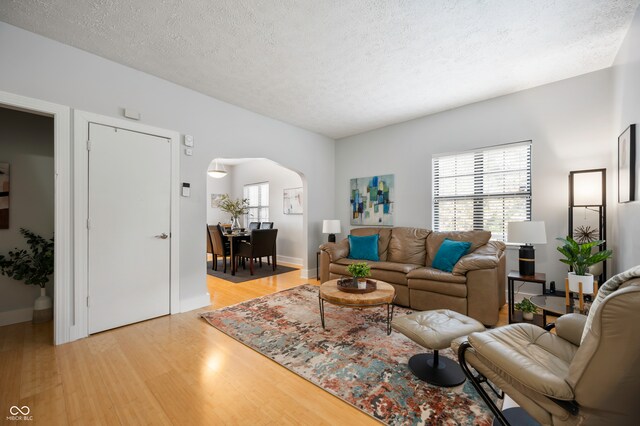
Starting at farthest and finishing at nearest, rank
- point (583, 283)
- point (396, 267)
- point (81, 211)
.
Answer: point (396, 267), point (81, 211), point (583, 283)

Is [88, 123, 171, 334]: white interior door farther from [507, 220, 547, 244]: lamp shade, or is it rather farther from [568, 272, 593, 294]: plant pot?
[568, 272, 593, 294]: plant pot

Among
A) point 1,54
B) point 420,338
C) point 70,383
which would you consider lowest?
point 70,383

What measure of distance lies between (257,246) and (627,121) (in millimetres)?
5112

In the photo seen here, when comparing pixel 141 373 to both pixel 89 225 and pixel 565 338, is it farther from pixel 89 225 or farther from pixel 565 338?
pixel 565 338

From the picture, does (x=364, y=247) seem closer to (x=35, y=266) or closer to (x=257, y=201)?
(x=35, y=266)

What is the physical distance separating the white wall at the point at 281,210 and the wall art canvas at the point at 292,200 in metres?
0.11

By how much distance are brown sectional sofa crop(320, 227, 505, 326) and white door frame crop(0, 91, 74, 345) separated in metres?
2.98

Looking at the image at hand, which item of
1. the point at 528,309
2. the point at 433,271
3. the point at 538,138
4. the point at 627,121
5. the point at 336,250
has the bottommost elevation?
the point at 528,309

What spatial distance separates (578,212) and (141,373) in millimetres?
4613

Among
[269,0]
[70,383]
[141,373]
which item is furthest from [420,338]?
[269,0]

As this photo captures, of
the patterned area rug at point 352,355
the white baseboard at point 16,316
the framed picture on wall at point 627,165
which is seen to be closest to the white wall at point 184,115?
the patterned area rug at point 352,355

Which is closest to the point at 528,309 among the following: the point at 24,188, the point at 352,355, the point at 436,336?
the point at 436,336

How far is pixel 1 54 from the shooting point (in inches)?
87.0

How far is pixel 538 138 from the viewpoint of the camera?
3.34 meters
